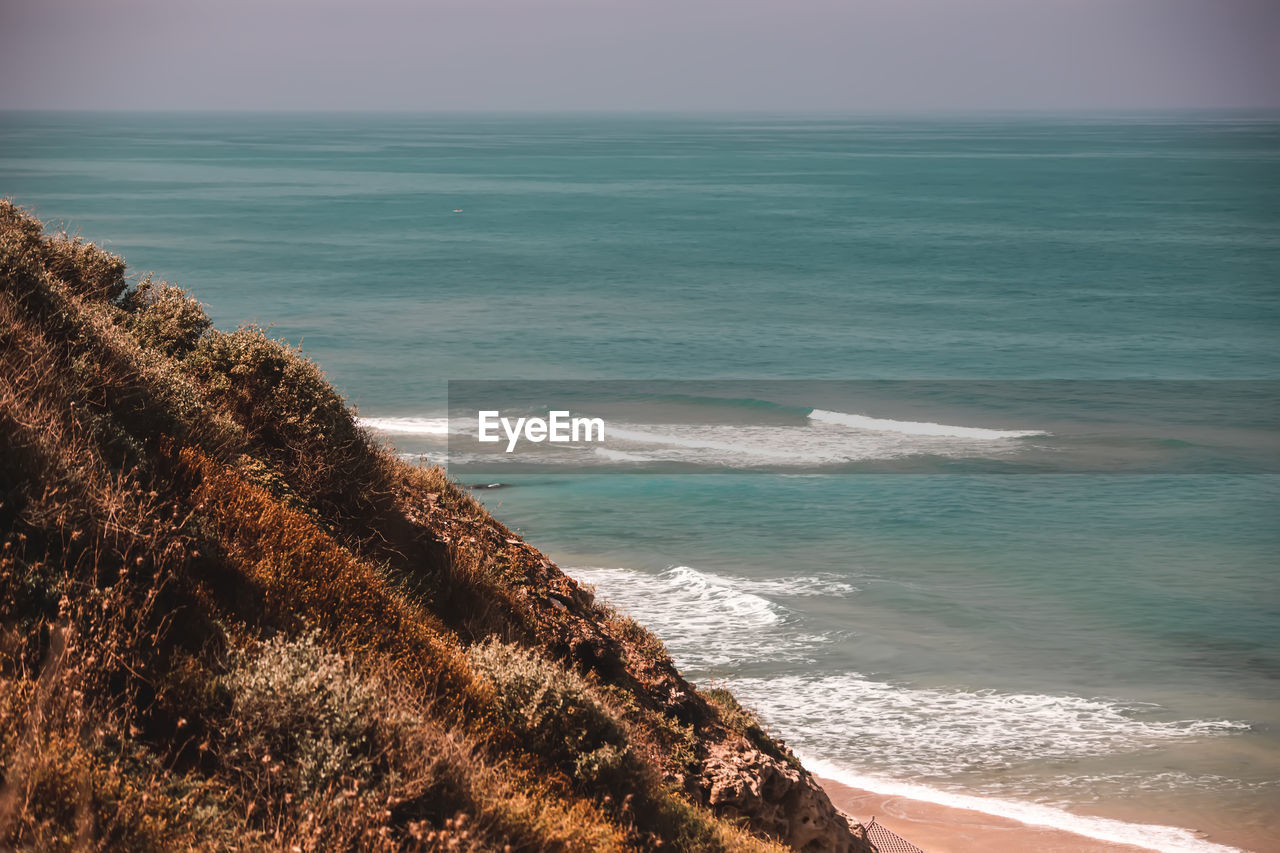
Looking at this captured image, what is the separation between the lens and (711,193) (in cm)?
14538

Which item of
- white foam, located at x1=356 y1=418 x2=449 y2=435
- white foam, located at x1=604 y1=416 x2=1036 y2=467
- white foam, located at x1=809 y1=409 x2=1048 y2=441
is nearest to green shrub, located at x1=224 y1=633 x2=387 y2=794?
white foam, located at x1=604 y1=416 x2=1036 y2=467

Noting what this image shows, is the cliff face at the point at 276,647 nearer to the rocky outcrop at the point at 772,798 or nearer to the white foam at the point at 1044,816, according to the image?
the rocky outcrop at the point at 772,798

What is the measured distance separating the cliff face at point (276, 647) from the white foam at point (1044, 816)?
681cm

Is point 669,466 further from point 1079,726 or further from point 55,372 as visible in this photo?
point 55,372

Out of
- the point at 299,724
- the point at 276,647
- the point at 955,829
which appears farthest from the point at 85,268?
the point at 955,829

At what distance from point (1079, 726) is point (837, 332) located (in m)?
42.3

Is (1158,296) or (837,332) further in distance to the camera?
(1158,296)

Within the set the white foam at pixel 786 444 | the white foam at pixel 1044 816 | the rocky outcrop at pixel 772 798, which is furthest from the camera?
the white foam at pixel 786 444

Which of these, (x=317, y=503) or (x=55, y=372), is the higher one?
(x=55, y=372)

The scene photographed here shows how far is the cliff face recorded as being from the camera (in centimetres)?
483

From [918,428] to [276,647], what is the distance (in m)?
38.3

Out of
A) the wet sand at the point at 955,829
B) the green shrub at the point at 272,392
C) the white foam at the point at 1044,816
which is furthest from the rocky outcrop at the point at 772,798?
the white foam at the point at 1044,816

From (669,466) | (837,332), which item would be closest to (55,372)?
(669,466)

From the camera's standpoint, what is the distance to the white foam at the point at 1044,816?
599 inches
